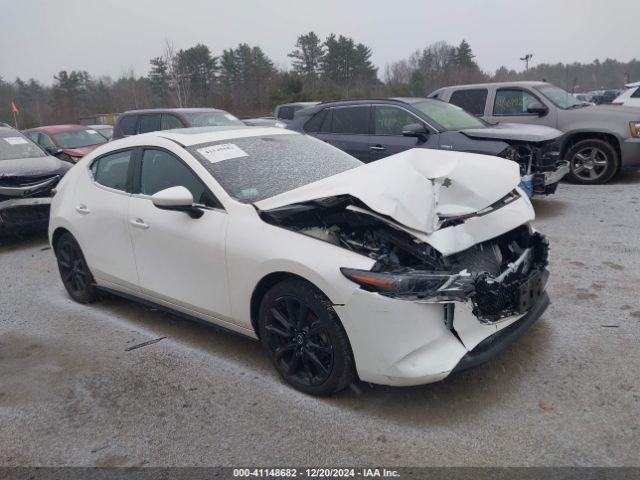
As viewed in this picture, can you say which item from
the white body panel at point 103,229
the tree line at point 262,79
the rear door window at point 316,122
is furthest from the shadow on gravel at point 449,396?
the tree line at point 262,79

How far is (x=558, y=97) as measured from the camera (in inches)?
387

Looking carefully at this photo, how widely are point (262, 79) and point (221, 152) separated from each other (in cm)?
4408

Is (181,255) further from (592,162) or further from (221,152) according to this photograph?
(592,162)

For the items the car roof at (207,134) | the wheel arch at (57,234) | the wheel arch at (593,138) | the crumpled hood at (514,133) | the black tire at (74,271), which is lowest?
the black tire at (74,271)

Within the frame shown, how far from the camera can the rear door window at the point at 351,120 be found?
27.0 feet

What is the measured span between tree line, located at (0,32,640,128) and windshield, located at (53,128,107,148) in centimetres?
2730

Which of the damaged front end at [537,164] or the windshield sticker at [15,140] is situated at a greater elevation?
the windshield sticker at [15,140]

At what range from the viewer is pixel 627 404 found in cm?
304

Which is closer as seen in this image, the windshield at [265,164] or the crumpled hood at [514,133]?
the windshield at [265,164]

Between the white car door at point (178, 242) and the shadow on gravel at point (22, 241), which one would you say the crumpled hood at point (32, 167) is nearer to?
the shadow on gravel at point (22, 241)

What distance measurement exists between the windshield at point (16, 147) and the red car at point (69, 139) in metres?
3.85

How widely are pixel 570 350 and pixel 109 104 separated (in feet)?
198

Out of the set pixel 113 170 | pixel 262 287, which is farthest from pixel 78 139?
pixel 262 287

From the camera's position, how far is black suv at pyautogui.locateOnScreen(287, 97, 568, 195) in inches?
289
